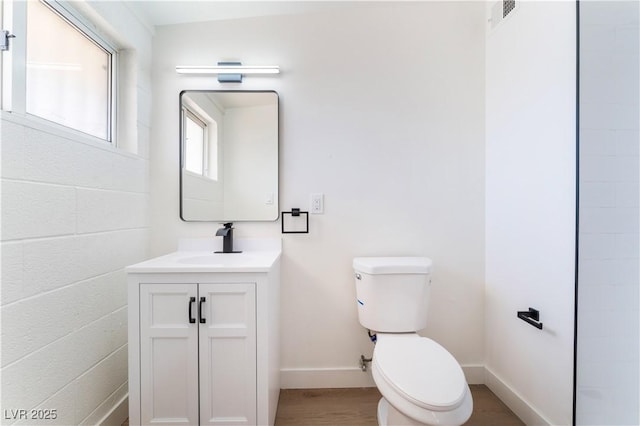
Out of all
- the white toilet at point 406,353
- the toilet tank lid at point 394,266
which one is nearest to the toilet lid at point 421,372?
the white toilet at point 406,353

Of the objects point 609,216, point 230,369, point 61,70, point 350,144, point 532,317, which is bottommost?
point 230,369

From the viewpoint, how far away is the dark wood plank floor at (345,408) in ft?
4.67

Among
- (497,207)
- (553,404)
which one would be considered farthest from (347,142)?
(553,404)

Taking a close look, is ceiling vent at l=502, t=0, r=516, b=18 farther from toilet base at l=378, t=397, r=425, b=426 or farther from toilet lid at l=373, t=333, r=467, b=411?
toilet base at l=378, t=397, r=425, b=426

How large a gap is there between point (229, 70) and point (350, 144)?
86 centimetres

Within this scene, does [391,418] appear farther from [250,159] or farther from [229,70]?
[229,70]

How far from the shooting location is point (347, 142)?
1715mm

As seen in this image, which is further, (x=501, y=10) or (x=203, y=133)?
(x=203, y=133)

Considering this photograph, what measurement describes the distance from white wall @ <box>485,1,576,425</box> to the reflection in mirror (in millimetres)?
1336

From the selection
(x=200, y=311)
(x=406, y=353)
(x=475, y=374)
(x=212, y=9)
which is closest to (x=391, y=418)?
(x=406, y=353)

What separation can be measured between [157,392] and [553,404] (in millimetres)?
1796

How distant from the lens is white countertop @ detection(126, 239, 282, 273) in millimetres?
1203

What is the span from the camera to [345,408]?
4.99 ft

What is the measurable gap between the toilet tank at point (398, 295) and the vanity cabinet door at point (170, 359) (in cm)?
89
